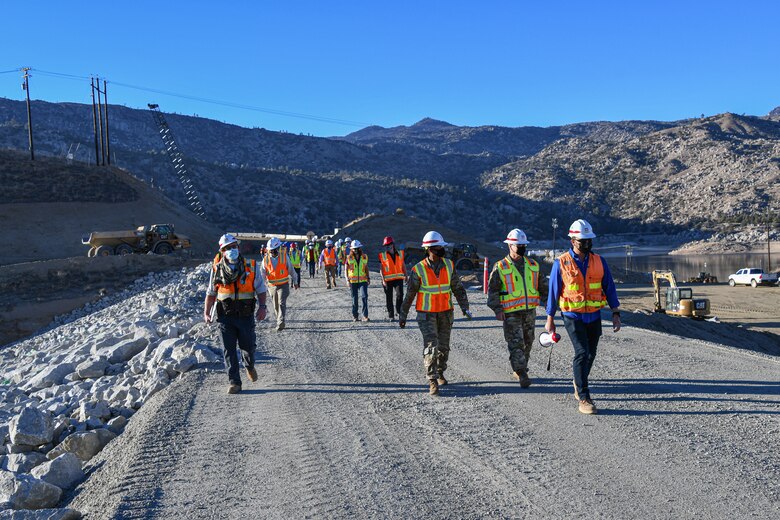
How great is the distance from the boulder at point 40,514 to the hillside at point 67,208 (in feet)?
146

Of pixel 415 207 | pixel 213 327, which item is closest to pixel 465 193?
pixel 415 207

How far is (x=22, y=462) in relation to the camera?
253 inches

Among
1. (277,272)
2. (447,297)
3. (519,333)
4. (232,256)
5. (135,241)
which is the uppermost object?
(135,241)

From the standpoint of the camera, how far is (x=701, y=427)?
20.4 ft

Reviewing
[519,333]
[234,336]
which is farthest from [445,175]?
[519,333]

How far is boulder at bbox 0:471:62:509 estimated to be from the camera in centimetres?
495

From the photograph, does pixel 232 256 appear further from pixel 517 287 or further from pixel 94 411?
pixel 517 287

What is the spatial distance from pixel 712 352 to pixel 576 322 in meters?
5.59

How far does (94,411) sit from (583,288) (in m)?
5.93

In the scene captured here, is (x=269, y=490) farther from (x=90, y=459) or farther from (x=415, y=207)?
(x=415, y=207)

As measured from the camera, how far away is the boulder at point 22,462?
6.37 meters

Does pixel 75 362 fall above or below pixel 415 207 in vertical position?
below

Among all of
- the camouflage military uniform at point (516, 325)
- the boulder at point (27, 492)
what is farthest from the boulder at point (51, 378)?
the camouflage military uniform at point (516, 325)

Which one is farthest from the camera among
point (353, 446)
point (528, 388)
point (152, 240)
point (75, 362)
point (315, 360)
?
point (152, 240)
